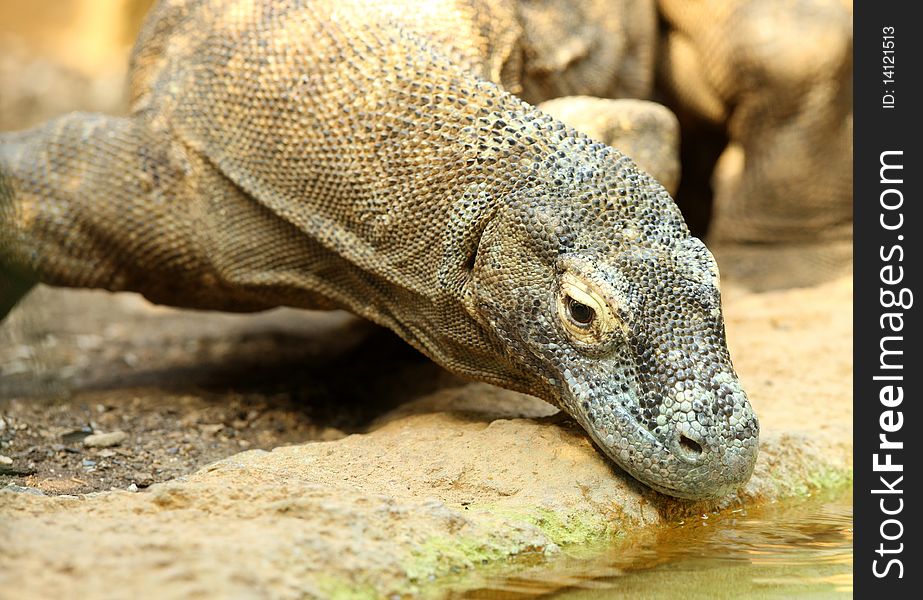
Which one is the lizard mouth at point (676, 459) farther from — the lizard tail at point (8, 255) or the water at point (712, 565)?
the lizard tail at point (8, 255)

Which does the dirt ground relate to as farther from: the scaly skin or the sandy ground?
the scaly skin

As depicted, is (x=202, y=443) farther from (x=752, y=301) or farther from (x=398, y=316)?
(x=752, y=301)

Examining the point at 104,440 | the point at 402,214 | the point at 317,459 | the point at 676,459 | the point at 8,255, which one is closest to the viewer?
the point at 676,459

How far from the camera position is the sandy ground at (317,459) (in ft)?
8.38

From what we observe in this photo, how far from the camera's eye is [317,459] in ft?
11.7

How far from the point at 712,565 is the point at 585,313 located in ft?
2.71

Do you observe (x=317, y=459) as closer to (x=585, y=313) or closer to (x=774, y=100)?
(x=585, y=313)

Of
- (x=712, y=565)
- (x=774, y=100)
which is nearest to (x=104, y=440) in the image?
(x=712, y=565)

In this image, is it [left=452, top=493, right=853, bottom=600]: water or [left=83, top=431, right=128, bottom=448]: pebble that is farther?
[left=83, top=431, right=128, bottom=448]: pebble

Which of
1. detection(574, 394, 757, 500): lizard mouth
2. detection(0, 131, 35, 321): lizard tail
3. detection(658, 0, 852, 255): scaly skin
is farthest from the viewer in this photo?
detection(658, 0, 852, 255): scaly skin

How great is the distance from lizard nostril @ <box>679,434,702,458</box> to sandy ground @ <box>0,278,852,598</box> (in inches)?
11.6

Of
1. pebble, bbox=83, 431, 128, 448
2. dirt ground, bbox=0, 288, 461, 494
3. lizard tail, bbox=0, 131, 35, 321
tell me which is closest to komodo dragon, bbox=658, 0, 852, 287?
dirt ground, bbox=0, 288, 461, 494

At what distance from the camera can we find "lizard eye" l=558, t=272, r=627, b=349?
3322 mm
